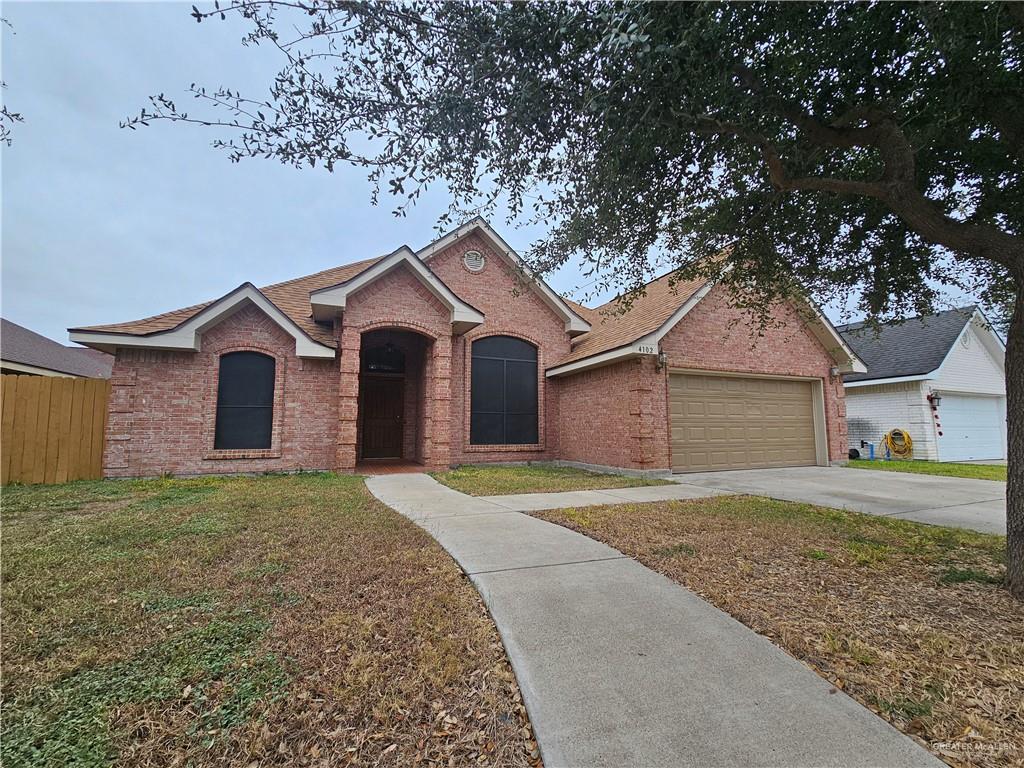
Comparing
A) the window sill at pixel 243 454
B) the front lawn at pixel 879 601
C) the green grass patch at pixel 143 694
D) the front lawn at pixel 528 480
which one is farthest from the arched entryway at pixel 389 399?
the green grass patch at pixel 143 694

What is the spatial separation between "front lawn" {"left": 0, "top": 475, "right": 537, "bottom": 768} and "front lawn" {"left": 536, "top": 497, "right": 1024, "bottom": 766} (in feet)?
5.66

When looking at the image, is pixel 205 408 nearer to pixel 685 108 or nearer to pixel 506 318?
pixel 506 318

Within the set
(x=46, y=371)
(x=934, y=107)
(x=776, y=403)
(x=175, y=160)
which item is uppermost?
(x=175, y=160)

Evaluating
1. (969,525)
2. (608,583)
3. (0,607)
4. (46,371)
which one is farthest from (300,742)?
(46,371)

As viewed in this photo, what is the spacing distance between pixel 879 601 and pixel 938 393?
1868 cm

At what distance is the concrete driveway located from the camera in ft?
20.5

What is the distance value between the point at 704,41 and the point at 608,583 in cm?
429

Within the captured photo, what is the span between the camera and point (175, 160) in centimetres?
660

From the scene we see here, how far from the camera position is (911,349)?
701 inches

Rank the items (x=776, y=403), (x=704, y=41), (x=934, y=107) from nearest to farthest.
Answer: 1. (x=704, y=41)
2. (x=934, y=107)
3. (x=776, y=403)

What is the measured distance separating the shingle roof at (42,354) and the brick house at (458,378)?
1170 centimetres

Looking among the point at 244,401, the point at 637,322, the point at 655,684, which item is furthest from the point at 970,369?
the point at 244,401

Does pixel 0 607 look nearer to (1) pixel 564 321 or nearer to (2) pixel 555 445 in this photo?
(2) pixel 555 445

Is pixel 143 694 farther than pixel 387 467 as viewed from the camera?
No
